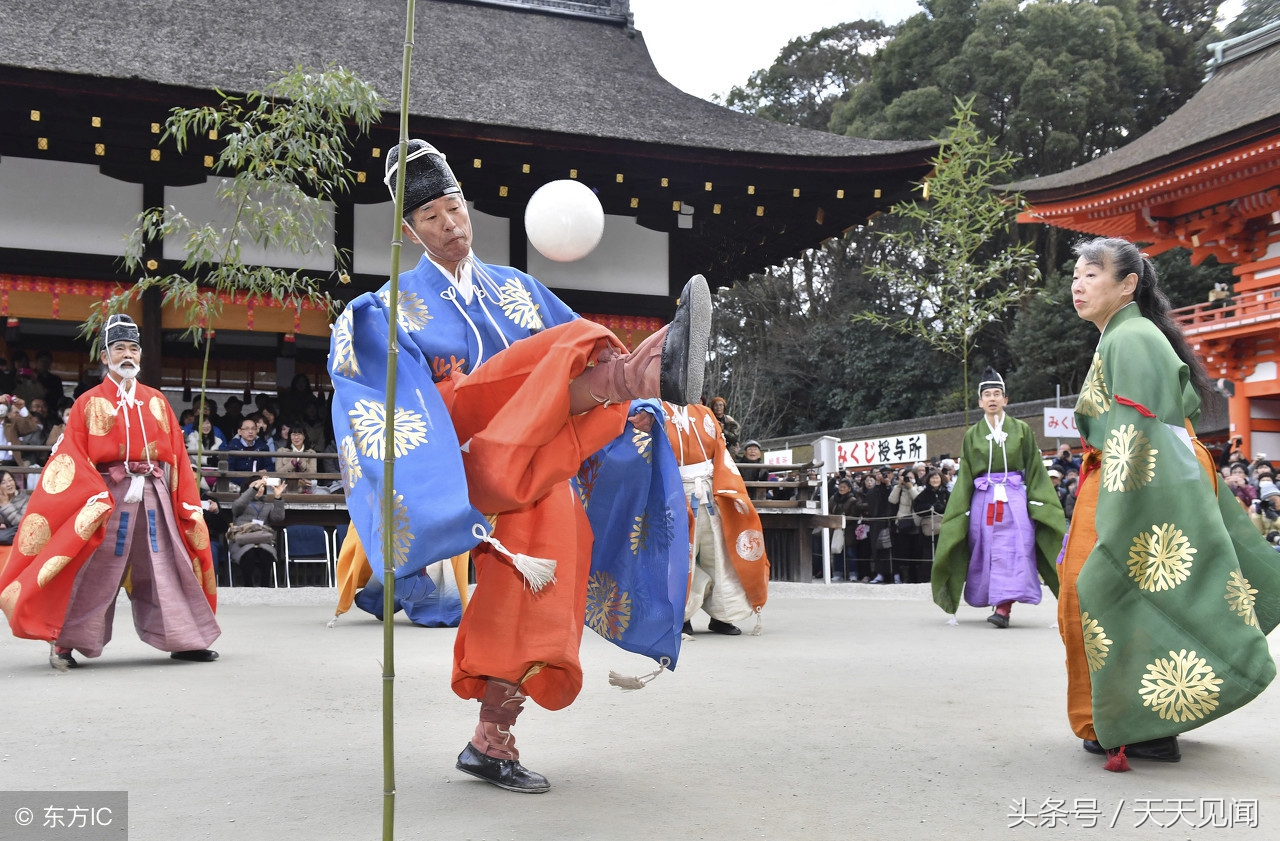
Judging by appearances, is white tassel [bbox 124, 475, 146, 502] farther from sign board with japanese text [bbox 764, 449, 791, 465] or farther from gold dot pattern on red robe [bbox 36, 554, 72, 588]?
sign board with japanese text [bbox 764, 449, 791, 465]

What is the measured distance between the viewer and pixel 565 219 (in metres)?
3.63

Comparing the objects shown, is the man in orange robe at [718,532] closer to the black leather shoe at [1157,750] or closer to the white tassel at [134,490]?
the white tassel at [134,490]

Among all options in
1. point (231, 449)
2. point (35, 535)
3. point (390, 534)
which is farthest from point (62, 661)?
point (231, 449)

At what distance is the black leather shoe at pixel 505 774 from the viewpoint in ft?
9.52

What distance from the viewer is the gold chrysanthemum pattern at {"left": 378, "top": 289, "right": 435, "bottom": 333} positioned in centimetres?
303

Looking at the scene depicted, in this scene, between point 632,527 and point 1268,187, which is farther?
point 1268,187

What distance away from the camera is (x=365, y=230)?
1069cm

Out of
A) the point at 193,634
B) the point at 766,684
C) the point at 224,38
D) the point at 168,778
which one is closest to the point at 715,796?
the point at 168,778

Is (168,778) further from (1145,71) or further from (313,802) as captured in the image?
(1145,71)

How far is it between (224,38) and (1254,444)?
520 inches

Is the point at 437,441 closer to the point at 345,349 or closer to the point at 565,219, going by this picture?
the point at 345,349

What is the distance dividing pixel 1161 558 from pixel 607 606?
148cm

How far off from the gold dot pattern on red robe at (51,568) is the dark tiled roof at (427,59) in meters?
4.89

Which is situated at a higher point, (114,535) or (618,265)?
(618,265)
